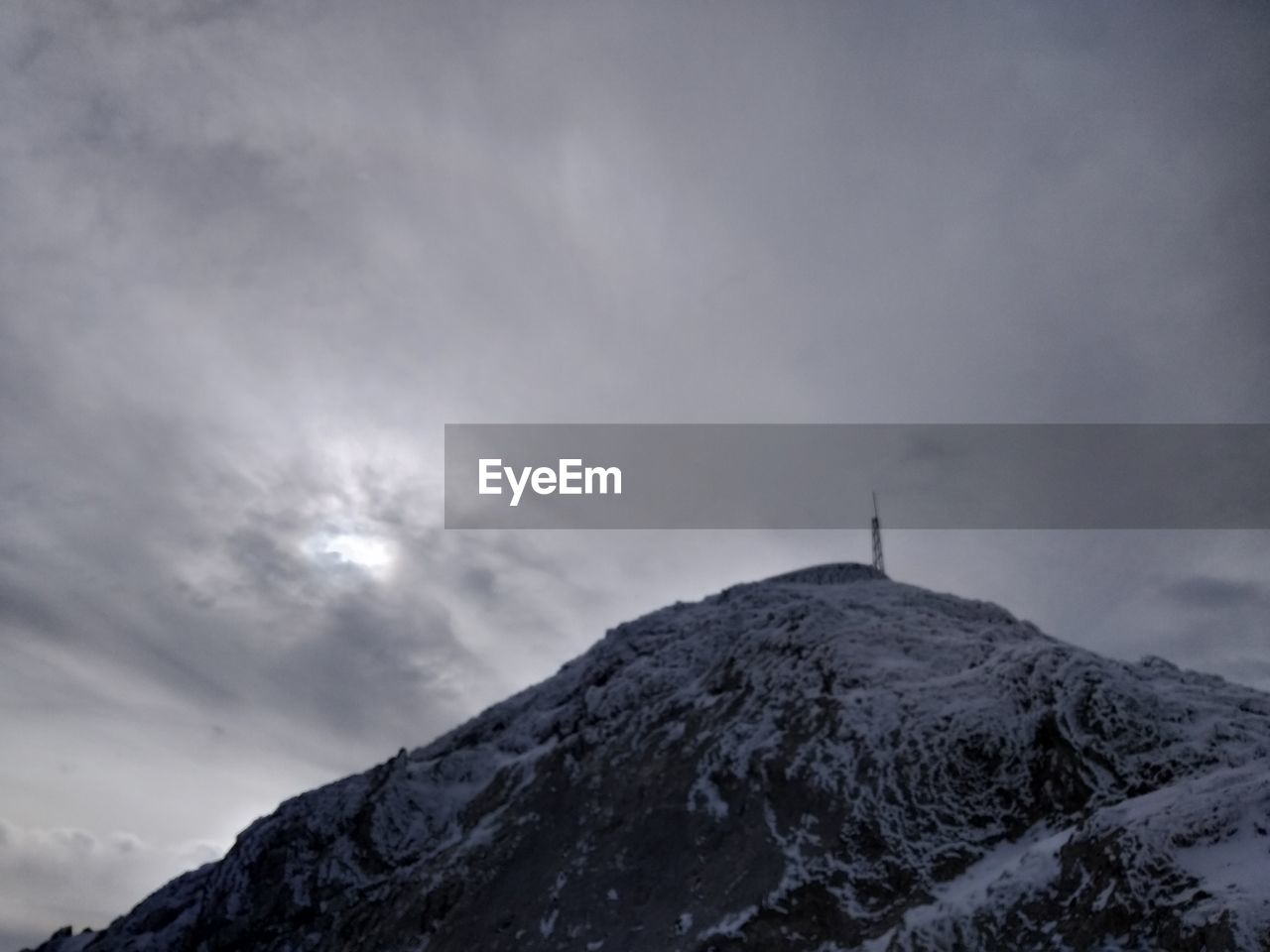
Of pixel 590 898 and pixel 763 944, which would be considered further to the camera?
pixel 590 898

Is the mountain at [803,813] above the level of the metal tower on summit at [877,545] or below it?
below

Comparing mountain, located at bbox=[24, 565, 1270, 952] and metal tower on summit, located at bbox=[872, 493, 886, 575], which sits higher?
metal tower on summit, located at bbox=[872, 493, 886, 575]

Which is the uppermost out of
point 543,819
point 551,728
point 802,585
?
point 802,585

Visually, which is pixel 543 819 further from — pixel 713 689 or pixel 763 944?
pixel 763 944

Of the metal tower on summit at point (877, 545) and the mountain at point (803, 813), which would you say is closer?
the mountain at point (803, 813)

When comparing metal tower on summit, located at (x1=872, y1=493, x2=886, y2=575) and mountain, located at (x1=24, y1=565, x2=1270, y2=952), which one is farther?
metal tower on summit, located at (x1=872, y1=493, x2=886, y2=575)

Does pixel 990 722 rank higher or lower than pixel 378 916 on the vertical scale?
higher

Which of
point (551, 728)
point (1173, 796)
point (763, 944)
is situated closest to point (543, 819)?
point (551, 728)

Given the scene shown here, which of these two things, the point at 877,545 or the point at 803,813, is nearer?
the point at 803,813
